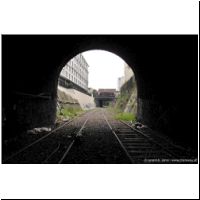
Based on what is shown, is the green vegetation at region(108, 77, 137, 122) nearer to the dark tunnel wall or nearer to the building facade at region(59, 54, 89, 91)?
the dark tunnel wall

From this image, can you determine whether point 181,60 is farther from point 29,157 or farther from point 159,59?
point 29,157

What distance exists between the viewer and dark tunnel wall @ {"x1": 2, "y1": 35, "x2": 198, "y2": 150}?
871 centimetres

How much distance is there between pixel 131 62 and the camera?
17062 mm

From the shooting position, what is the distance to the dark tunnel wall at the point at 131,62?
8706 millimetres

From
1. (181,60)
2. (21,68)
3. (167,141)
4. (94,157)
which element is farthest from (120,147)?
(21,68)

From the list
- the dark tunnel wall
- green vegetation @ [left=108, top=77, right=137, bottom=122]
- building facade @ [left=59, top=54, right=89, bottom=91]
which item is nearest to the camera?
the dark tunnel wall

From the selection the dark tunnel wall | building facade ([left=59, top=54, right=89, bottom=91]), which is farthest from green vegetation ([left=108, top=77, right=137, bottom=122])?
building facade ([left=59, top=54, right=89, bottom=91])

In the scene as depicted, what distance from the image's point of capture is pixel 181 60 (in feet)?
29.5

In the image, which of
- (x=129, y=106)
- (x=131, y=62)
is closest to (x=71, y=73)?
(x=129, y=106)

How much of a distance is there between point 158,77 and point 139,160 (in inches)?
267

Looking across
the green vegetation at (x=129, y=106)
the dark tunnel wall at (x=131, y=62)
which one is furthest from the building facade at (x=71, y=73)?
the dark tunnel wall at (x=131, y=62)

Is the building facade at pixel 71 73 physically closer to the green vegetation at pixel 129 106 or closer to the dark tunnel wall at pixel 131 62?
the green vegetation at pixel 129 106

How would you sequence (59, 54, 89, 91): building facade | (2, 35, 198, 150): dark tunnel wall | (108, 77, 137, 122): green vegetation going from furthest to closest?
(59, 54, 89, 91): building facade → (108, 77, 137, 122): green vegetation → (2, 35, 198, 150): dark tunnel wall

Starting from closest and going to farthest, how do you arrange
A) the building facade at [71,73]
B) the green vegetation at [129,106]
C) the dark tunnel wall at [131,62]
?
the dark tunnel wall at [131,62] → the green vegetation at [129,106] → the building facade at [71,73]
